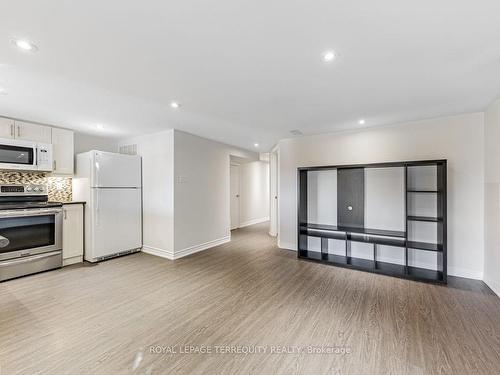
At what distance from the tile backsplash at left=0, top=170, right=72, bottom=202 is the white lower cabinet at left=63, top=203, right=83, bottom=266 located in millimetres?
646

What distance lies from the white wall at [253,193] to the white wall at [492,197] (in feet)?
18.3

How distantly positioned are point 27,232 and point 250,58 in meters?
3.83

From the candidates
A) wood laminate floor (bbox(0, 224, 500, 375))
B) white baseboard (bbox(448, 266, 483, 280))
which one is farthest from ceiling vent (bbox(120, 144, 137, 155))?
white baseboard (bbox(448, 266, 483, 280))

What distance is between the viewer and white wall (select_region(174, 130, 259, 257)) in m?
4.18

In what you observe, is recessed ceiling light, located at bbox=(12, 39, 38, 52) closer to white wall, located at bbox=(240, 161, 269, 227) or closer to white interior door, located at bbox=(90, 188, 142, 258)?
white interior door, located at bbox=(90, 188, 142, 258)

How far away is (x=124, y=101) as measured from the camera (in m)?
2.81

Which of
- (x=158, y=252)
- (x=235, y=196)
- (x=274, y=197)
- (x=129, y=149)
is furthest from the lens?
(x=235, y=196)

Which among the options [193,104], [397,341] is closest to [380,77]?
[193,104]

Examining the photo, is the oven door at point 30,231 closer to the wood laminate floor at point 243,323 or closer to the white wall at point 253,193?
Answer: the wood laminate floor at point 243,323

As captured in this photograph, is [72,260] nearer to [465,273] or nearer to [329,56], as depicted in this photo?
[329,56]

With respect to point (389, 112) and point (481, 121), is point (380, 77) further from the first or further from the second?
point (481, 121)

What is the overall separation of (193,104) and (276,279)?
8.38 ft

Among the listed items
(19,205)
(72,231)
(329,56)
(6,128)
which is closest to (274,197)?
(72,231)

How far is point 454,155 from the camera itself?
3.32 meters
